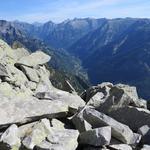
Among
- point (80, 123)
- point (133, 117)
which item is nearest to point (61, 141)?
point (80, 123)

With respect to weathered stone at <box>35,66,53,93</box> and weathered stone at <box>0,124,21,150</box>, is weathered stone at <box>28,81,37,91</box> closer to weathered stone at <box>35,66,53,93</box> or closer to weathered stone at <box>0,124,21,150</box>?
weathered stone at <box>35,66,53,93</box>

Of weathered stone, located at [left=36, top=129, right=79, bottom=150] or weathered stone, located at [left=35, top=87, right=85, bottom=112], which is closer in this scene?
weathered stone, located at [left=36, top=129, right=79, bottom=150]

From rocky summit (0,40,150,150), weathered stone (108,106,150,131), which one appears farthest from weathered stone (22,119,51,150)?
weathered stone (108,106,150,131)

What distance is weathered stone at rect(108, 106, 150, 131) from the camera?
1767cm

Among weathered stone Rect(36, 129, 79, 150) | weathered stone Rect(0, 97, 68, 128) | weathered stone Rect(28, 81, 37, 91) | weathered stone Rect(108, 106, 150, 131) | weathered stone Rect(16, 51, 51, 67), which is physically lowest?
weathered stone Rect(28, 81, 37, 91)

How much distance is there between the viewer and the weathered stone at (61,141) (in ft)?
45.9

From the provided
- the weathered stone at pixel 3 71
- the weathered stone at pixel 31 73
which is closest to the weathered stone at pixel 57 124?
the weathered stone at pixel 3 71

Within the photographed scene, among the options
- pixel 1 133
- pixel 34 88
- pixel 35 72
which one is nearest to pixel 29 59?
pixel 35 72

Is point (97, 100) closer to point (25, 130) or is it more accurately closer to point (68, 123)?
point (68, 123)

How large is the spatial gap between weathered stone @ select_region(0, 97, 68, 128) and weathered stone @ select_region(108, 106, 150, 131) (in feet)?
8.31

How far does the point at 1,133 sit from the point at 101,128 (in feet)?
13.1

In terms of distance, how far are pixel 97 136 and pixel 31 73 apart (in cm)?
1426

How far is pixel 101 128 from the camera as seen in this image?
15094 mm

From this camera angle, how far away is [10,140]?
14.6 meters
